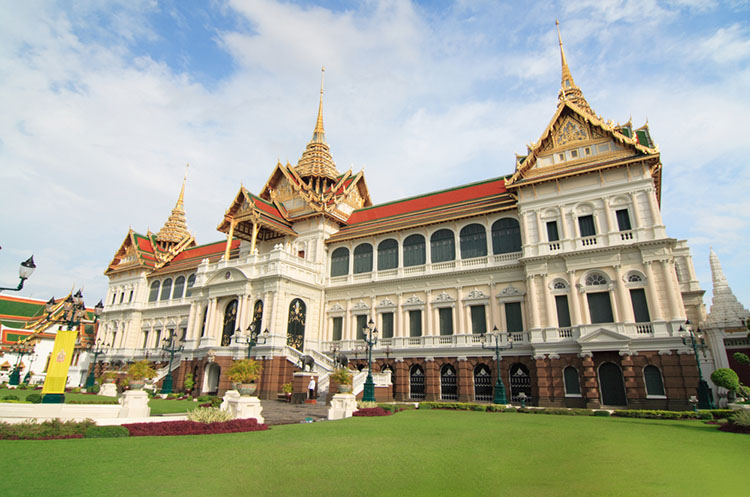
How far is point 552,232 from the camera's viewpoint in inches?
1011

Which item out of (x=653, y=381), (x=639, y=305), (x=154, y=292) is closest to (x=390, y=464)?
(x=653, y=381)

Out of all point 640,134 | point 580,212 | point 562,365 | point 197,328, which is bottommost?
point 562,365

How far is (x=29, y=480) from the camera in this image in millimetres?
6293

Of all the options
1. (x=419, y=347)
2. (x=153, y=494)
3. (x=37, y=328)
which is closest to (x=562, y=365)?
(x=419, y=347)

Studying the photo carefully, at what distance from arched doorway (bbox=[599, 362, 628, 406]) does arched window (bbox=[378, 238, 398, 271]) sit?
14.6 meters

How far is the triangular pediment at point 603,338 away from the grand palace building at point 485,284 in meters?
0.05

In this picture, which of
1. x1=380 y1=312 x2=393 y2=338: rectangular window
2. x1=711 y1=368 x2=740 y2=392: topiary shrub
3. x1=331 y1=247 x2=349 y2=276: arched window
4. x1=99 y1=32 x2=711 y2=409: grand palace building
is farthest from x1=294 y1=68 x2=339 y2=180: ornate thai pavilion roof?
x1=711 y1=368 x2=740 y2=392: topiary shrub

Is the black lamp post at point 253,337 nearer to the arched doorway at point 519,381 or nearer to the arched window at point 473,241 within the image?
the arched window at point 473,241

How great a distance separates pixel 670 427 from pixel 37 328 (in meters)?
66.2

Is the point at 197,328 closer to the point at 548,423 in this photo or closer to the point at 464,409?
the point at 464,409

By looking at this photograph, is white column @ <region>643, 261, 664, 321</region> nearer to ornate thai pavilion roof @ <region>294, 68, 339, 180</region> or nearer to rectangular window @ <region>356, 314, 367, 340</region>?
rectangular window @ <region>356, 314, 367, 340</region>

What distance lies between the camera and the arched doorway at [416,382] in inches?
1072

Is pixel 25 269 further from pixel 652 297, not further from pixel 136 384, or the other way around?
pixel 652 297

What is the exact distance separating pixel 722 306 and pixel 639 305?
1242 cm
